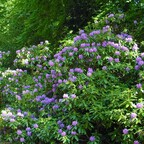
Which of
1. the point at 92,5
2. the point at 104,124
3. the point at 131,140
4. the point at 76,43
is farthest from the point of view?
the point at 92,5

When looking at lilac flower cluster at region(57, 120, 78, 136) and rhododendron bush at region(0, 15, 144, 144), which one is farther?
lilac flower cluster at region(57, 120, 78, 136)

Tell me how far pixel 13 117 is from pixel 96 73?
1180 millimetres

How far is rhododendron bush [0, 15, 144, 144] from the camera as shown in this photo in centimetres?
359

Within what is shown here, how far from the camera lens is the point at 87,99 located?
3.83m

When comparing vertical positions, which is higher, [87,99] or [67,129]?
[87,99]

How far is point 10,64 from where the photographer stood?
6934mm

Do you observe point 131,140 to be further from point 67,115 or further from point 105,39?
point 105,39

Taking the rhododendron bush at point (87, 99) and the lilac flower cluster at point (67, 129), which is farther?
the lilac flower cluster at point (67, 129)

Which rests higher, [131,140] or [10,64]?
[10,64]

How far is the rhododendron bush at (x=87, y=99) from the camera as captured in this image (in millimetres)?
3594

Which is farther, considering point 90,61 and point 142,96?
point 90,61

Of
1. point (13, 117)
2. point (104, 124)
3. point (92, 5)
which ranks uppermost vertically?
point (92, 5)

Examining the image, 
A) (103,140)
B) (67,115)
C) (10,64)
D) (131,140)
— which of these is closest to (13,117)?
(67,115)

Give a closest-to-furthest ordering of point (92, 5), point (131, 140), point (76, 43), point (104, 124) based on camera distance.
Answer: point (131, 140) < point (104, 124) < point (76, 43) < point (92, 5)
